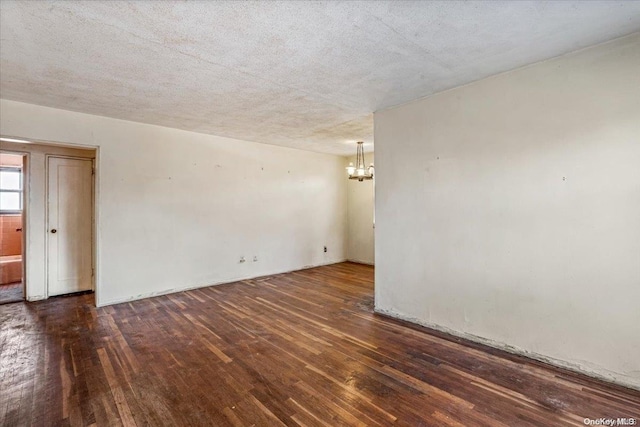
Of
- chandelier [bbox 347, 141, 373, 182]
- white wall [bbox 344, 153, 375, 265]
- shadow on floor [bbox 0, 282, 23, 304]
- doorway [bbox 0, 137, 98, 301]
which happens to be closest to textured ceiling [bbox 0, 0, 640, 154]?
doorway [bbox 0, 137, 98, 301]

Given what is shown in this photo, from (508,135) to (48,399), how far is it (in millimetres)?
4511

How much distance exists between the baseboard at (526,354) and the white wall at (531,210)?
1 centimetres

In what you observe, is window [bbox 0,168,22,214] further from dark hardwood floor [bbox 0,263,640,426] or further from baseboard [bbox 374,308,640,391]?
baseboard [bbox 374,308,640,391]

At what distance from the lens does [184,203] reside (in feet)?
16.5

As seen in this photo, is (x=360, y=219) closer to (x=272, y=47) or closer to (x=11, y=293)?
(x=272, y=47)

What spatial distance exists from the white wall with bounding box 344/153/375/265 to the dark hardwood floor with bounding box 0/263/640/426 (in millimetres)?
3522

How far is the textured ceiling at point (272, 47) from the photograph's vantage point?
1.96m

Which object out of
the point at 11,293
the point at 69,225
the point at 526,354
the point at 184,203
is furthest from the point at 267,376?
the point at 11,293

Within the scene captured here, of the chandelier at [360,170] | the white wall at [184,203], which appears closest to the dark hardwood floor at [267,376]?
the white wall at [184,203]

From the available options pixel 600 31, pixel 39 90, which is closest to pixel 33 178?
pixel 39 90

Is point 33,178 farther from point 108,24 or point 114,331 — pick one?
point 108,24

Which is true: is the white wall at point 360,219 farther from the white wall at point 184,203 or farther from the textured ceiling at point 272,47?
the textured ceiling at point 272,47

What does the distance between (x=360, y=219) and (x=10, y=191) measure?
787 centimetres

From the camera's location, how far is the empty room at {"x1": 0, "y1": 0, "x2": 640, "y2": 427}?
207 cm
